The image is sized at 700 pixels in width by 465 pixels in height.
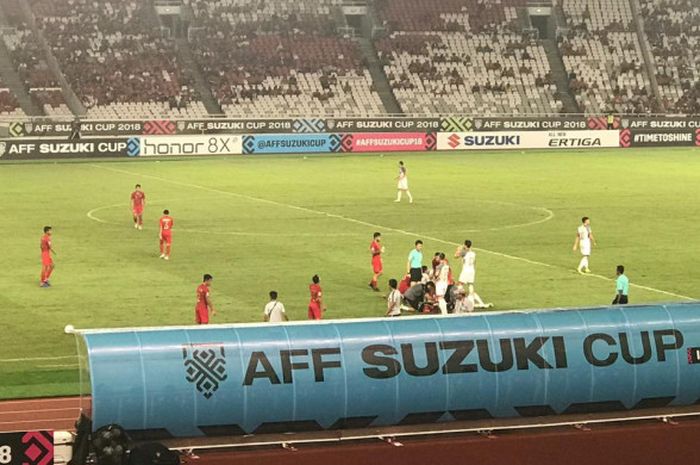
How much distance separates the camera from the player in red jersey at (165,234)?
36.6 m

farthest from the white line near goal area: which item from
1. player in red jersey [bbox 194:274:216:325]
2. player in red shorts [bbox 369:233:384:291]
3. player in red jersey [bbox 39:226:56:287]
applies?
player in red jersey [bbox 39:226:56:287]

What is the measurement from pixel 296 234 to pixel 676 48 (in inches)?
2374

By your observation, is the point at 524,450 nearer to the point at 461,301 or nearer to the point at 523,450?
the point at 523,450

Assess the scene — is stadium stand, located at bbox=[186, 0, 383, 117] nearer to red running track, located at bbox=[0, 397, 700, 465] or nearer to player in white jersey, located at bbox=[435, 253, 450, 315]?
player in white jersey, located at bbox=[435, 253, 450, 315]

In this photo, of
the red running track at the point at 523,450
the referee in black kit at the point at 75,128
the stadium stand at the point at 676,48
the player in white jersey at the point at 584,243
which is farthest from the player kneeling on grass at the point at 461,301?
the stadium stand at the point at 676,48

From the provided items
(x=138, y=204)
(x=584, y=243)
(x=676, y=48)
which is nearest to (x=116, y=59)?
(x=676, y=48)

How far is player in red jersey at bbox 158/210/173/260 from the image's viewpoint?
36.6m

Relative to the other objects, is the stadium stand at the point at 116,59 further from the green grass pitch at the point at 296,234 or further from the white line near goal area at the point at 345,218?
the white line near goal area at the point at 345,218

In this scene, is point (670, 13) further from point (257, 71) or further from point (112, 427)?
point (112, 427)

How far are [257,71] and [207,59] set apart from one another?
322cm

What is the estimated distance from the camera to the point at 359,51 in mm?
90250

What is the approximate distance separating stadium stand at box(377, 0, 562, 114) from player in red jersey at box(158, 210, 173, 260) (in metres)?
48.8

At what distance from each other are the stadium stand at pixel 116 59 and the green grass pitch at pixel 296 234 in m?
12.4

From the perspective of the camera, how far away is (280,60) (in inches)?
3435
